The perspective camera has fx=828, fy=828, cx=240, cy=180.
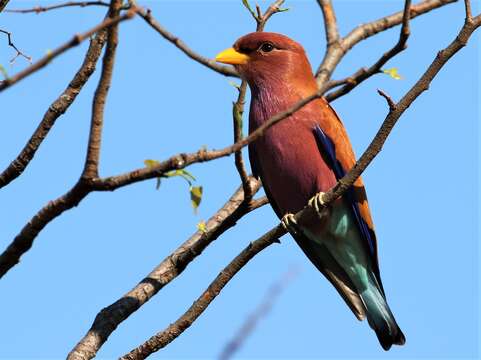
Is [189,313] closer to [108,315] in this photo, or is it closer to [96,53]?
[108,315]

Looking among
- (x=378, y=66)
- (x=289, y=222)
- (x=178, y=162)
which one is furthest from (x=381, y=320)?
(x=178, y=162)

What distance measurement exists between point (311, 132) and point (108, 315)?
2154mm

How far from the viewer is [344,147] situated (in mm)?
6137

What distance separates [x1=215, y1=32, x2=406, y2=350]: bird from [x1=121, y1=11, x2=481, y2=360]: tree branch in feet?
4.54

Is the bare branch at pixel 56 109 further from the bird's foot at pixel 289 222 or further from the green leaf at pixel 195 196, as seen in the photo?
the bird's foot at pixel 289 222

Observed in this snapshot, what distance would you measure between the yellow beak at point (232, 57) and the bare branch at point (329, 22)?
2.74 ft

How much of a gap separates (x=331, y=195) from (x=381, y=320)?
7.14ft

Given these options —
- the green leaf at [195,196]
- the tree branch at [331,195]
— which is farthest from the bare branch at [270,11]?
the green leaf at [195,196]

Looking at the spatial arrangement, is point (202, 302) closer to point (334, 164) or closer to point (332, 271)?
point (334, 164)

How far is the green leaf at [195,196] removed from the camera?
3516mm

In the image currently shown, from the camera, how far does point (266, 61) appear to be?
6410 mm

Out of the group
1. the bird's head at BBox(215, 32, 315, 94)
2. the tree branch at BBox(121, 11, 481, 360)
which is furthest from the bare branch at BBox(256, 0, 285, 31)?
the tree branch at BBox(121, 11, 481, 360)

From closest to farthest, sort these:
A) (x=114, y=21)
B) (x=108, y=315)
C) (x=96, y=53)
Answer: (x=114, y=21) < (x=96, y=53) < (x=108, y=315)

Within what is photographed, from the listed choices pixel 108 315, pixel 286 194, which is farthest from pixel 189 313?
pixel 286 194
